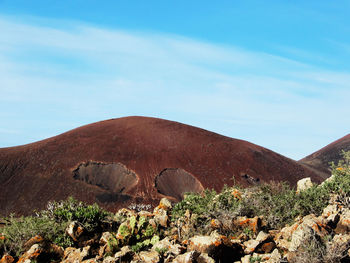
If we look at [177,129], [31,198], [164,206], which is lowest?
[31,198]

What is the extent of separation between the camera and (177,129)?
26.6 metres

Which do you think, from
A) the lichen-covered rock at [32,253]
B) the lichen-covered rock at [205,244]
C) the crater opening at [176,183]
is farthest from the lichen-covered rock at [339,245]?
the crater opening at [176,183]

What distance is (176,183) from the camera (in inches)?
843

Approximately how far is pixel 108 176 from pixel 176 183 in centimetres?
386

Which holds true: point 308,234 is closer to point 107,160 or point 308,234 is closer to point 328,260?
point 328,260

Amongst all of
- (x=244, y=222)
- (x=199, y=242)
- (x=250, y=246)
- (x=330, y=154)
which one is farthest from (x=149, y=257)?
(x=330, y=154)

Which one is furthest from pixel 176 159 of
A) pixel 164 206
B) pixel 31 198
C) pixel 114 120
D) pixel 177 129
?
pixel 164 206

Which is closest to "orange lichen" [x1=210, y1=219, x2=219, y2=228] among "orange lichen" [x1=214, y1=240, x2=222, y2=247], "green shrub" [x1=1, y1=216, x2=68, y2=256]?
A: "orange lichen" [x1=214, y1=240, x2=222, y2=247]

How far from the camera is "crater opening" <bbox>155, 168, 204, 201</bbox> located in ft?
67.6

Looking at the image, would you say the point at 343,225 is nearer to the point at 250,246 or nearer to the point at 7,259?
the point at 250,246

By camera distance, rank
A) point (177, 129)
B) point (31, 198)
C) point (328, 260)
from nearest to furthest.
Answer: point (328, 260)
point (31, 198)
point (177, 129)

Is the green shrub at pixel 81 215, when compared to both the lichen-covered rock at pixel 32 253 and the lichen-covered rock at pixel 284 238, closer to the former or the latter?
the lichen-covered rock at pixel 32 253

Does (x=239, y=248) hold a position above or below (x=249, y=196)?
below

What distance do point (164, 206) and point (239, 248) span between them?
3.48 meters
